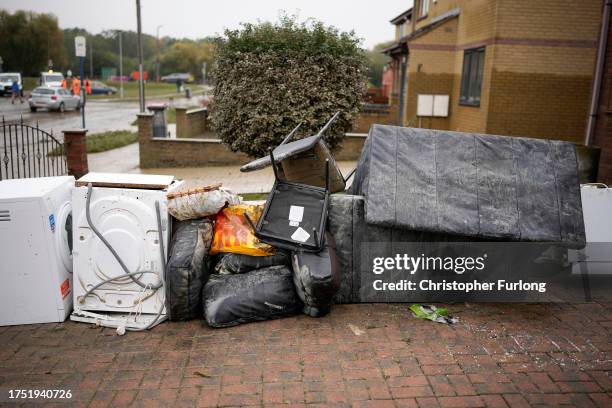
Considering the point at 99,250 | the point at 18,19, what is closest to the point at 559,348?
the point at 99,250

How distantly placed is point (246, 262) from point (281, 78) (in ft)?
13.8

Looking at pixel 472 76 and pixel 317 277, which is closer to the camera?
pixel 317 277

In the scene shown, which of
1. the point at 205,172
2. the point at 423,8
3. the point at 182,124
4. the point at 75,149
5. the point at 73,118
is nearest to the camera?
the point at 75,149

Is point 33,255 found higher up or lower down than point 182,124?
lower down

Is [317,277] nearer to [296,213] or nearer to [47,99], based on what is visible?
[296,213]

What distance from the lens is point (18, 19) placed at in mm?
67375

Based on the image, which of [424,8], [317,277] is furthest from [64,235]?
[424,8]

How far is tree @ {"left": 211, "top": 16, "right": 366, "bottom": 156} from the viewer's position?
811cm

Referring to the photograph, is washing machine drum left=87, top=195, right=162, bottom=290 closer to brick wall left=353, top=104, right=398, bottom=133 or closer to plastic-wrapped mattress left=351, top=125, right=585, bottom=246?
plastic-wrapped mattress left=351, top=125, right=585, bottom=246

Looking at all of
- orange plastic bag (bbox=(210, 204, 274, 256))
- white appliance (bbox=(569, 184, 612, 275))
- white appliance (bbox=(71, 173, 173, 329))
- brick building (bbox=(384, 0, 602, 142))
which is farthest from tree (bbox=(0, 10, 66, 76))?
white appliance (bbox=(569, 184, 612, 275))

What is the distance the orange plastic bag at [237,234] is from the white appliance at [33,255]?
1.33 metres

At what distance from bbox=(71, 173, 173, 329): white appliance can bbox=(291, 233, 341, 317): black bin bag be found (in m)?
1.20

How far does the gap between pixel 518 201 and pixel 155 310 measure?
11.0ft

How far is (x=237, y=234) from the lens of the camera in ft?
15.7
